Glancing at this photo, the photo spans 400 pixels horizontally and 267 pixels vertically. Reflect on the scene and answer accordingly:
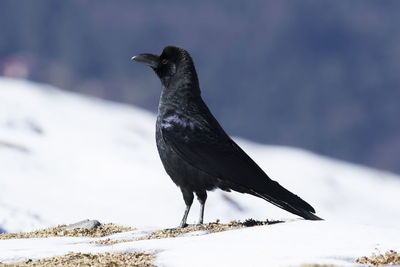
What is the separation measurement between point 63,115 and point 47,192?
15.9 meters

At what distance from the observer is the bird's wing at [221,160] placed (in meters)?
12.6

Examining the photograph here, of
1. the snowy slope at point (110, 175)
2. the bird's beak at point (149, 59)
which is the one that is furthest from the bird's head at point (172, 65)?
the snowy slope at point (110, 175)

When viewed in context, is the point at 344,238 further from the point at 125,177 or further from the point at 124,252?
the point at 125,177

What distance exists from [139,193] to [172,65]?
72.5 ft

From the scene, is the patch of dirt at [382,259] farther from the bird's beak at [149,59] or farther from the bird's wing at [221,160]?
the bird's beak at [149,59]

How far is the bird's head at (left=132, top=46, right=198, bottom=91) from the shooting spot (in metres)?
13.5

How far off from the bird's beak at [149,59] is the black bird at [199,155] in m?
0.49

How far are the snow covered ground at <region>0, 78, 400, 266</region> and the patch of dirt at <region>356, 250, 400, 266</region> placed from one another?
0.18m

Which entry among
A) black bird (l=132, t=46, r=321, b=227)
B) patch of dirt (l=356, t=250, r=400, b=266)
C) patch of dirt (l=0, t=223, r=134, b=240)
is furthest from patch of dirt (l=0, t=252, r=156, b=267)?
patch of dirt (l=356, t=250, r=400, b=266)

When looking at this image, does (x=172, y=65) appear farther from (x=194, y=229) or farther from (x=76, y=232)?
(x=76, y=232)

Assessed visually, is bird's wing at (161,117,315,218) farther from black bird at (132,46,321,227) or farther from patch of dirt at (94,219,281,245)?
patch of dirt at (94,219,281,245)

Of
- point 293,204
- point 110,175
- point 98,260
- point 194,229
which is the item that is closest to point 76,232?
point 194,229

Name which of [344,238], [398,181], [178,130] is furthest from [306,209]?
[398,181]

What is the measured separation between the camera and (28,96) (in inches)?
1916
